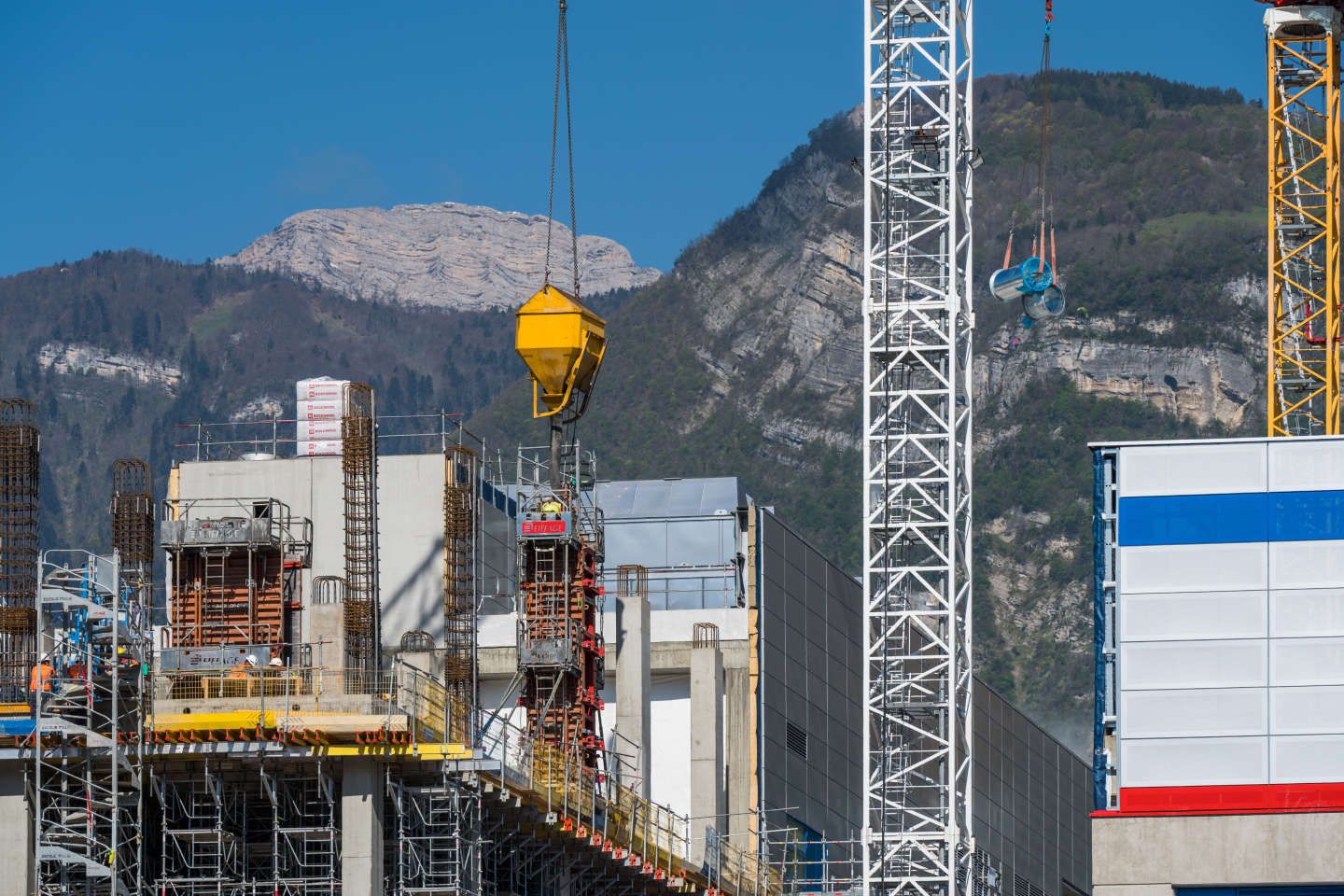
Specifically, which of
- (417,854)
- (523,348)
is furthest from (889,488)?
(417,854)

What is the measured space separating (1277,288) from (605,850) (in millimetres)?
40594

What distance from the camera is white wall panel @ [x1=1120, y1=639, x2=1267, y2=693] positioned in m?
81.3

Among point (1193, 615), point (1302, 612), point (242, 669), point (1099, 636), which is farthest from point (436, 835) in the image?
point (1302, 612)

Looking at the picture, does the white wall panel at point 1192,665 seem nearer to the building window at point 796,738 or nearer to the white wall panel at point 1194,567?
the white wall panel at point 1194,567

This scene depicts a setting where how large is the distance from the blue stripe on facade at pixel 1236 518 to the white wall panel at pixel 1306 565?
234 millimetres

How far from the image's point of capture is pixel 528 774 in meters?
81.9

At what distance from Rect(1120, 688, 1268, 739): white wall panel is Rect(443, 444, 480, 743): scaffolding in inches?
1032

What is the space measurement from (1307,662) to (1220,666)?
8.43 ft

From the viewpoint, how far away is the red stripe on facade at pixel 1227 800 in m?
80.2

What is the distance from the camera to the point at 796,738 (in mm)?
104875

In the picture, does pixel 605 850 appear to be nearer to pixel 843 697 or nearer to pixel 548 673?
pixel 548 673

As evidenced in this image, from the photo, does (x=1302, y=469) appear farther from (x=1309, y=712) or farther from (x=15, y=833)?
(x=15, y=833)

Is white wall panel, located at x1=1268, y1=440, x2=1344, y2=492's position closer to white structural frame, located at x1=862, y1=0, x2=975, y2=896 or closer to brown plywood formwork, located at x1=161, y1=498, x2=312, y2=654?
white structural frame, located at x1=862, y1=0, x2=975, y2=896

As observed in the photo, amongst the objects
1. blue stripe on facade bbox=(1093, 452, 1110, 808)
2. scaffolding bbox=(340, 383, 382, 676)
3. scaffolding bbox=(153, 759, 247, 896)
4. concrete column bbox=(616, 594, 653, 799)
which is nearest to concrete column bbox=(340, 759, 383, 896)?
scaffolding bbox=(153, 759, 247, 896)
